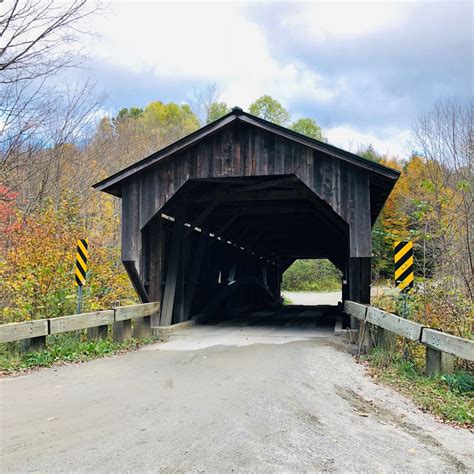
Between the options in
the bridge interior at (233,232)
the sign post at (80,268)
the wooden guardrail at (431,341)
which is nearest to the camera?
the wooden guardrail at (431,341)

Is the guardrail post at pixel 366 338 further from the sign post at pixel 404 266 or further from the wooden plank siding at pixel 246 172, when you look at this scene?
the wooden plank siding at pixel 246 172

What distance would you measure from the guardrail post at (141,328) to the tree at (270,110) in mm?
39357

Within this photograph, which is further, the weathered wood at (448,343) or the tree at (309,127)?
the tree at (309,127)

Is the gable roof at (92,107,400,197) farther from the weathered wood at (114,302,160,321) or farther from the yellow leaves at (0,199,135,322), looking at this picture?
the weathered wood at (114,302,160,321)

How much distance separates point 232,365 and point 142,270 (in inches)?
157

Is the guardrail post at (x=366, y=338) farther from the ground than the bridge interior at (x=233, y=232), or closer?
closer

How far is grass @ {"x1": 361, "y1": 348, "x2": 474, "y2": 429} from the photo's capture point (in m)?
4.49

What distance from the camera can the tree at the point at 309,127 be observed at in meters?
45.8

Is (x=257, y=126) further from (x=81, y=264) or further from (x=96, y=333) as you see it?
(x=96, y=333)

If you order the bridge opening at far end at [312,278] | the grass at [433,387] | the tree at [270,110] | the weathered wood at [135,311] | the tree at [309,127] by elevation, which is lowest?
the bridge opening at far end at [312,278]

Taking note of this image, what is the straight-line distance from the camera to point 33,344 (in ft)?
21.7

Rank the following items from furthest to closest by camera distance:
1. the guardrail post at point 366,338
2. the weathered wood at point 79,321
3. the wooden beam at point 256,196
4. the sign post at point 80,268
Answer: the wooden beam at point 256,196
the sign post at point 80,268
the guardrail post at point 366,338
the weathered wood at point 79,321

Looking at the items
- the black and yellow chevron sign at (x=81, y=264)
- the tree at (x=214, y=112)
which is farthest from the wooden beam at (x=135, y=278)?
the tree at (x=214, y=112)

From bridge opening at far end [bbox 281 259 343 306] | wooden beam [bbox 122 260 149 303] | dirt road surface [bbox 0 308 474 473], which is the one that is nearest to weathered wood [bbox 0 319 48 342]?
dirt road surface [bbox 0 308 474 473]
